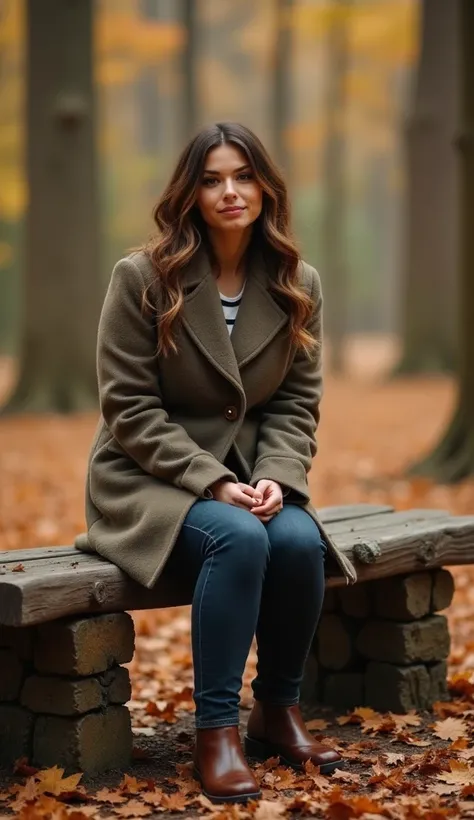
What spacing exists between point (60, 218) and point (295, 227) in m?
3.58

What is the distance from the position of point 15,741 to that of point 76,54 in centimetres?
987

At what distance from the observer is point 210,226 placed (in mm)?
3793

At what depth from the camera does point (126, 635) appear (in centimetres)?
353

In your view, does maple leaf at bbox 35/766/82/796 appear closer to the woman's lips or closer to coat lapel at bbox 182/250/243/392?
coat lapel at bbox 182/250/243/392

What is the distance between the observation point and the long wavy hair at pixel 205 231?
3635 millimetres

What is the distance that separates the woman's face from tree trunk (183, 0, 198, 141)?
15781mm

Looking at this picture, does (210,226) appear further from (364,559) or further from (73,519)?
(73,519)

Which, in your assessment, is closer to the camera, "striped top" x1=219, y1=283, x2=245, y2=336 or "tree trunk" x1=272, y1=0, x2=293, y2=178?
"striped top" x1=219, y1=283, x2=245, y2=336

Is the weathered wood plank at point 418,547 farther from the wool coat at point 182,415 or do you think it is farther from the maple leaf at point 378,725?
the maple leaf at point 378,725

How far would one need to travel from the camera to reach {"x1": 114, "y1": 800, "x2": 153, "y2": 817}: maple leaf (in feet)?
10.2

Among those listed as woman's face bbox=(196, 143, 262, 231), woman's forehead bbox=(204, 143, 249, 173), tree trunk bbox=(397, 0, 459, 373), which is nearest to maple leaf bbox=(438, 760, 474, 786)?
woman's face bbox=(196, 143, 262, 231)

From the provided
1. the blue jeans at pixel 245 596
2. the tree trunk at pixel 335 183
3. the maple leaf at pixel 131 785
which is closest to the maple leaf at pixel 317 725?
the blue jeans at pixel 245 596

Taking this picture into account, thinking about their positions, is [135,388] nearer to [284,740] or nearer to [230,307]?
[230,307]

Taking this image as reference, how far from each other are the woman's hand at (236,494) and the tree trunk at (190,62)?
53.3 feet
